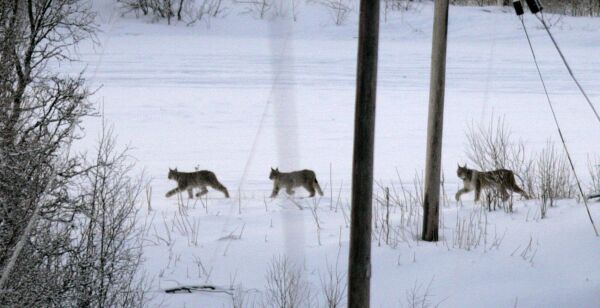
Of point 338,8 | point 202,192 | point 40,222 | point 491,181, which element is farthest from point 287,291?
point 338,8

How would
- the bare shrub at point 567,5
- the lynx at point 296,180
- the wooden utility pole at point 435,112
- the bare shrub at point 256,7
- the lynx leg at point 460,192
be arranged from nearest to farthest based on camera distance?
the wooden utility pole at point 435,112 < the lynx leg at point 460,192 < the lynx at point 296,180 < the bare shrub at point 256,7 < the bare shrub at point 567,5

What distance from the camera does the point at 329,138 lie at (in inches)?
681

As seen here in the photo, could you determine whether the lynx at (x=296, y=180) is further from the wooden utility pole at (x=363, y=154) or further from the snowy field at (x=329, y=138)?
the wooden utility pole at (x=363, y=154)

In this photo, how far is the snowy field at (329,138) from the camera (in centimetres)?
832

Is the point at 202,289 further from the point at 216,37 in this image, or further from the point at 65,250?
the point at 216,37

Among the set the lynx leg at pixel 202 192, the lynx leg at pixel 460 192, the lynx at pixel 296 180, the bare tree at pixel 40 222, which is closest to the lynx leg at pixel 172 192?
the lynx leg at pixel 202 192

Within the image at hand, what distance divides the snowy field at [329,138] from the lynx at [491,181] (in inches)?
9.3

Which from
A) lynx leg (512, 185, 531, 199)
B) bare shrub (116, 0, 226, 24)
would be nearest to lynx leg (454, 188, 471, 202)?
lynx leg (512, 185, 531, 199)

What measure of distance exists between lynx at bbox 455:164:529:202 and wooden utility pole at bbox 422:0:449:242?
2.02 metres

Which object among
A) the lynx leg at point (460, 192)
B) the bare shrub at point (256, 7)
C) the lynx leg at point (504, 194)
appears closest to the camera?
the lynx leg at point (504, 194)

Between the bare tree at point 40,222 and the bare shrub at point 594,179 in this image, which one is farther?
the bare shrub at point 594,179

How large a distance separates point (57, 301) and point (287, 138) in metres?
10.3

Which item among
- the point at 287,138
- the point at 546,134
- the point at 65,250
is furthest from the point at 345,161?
the point at 65,250

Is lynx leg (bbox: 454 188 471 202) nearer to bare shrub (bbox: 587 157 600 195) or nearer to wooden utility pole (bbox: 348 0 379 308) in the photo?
bare shrub (bbox: 587 157 600 195)
